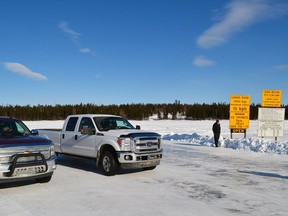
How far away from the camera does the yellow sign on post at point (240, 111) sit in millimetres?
23047

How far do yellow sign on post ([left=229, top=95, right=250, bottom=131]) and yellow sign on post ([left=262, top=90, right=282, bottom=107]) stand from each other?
1464 mm

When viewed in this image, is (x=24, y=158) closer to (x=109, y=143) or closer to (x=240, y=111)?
(x=109, y=143)

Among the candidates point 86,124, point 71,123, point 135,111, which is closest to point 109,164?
point 86,124

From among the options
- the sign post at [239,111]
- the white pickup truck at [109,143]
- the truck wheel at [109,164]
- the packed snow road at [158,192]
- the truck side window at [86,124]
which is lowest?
the packed snow road at [158,192]

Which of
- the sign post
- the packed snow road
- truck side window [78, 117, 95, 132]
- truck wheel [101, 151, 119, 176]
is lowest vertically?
the packed snow road

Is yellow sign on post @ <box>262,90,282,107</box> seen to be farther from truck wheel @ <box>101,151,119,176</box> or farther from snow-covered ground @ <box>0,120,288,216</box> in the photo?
truck wheel @ <box>101,151,119,176</box>

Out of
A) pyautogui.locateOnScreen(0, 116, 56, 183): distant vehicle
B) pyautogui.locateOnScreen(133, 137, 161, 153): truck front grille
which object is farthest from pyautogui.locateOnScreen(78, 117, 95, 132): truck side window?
pyautogui.locateOnScreen(0, 116, 56, 183): distant vehicle

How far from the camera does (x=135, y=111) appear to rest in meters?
64.8

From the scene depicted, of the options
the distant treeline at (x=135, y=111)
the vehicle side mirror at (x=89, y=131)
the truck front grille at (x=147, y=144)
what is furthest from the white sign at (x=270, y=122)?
the distant treeline at (x=135, y=111)

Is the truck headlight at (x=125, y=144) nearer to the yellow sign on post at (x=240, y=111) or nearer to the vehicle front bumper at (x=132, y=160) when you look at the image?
the vehicle front bumper at (x=132, y=160)

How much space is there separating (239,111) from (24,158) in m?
17.7

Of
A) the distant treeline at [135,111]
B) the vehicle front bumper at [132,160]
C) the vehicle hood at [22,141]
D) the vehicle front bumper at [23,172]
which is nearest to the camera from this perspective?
the vehicle front bumper at [23,172]

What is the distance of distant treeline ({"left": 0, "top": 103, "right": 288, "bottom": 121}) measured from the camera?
2532 inches

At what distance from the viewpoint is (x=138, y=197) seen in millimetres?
7688
